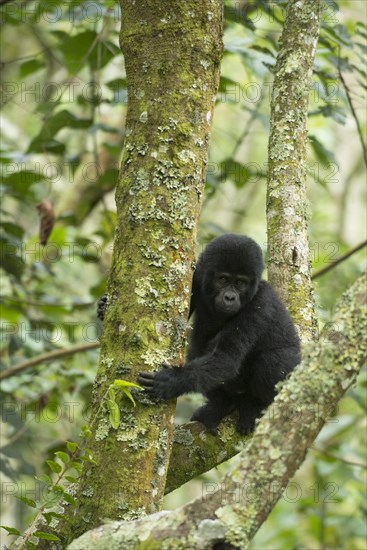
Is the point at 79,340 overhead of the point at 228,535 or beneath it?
overhead

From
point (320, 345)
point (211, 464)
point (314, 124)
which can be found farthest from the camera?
point (314, 124)

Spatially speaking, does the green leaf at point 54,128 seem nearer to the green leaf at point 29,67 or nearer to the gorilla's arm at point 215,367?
the green leaf at point 29,67

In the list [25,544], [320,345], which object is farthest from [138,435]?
[320,345]

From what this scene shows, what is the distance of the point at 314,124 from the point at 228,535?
1199 cm

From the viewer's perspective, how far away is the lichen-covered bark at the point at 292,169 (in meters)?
4.37

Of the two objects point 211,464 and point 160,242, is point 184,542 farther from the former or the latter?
point 211,464

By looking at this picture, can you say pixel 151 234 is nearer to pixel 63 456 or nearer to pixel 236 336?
pixel 63 456

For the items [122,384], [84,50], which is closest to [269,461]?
[122,384]

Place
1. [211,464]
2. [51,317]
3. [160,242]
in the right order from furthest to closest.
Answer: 1. [51,317]
2. [211,464]
3. [160,242]

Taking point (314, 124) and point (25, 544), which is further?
point (314, 124)

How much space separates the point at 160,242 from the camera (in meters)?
3.29

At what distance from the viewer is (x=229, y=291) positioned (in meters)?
5.05

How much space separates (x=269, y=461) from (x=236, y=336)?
252 cm

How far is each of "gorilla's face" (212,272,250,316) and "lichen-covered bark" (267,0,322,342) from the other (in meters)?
0.57
